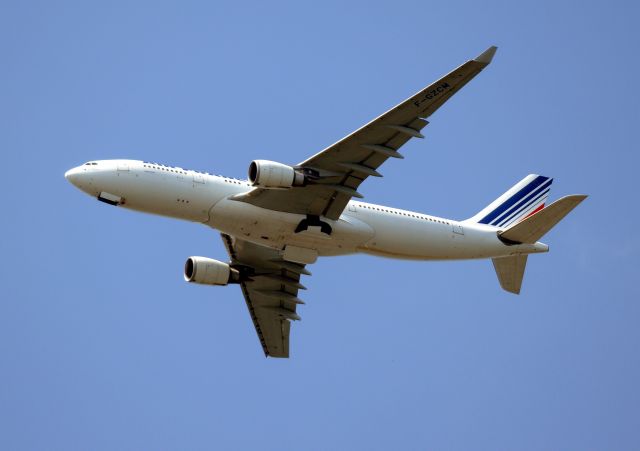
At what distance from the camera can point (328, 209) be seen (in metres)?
53.7

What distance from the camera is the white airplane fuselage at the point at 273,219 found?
2025 inches

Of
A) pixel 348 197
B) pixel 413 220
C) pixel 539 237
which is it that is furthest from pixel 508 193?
pixel 348 197

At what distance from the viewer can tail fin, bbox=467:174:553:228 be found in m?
60.3

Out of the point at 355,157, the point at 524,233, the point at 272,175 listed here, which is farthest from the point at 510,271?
the point at 272,175

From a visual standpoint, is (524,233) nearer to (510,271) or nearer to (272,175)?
(510,271)

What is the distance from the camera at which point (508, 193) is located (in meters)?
62.2

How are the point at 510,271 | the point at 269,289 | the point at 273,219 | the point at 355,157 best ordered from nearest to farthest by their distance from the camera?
the point at 355,157, the point at 273,219, the point at 510,271, the point at 269,289

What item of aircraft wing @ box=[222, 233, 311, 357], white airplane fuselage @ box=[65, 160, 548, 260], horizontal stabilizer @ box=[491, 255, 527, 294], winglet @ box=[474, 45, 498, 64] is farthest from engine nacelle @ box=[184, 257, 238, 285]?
winglet @ box=[474, 45, 498, 64]

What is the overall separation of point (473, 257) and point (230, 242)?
14.3 m

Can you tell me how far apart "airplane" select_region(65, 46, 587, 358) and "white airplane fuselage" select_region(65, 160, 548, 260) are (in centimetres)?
5

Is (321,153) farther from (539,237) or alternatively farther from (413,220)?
(539,237)

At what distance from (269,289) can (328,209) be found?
10.7 meters

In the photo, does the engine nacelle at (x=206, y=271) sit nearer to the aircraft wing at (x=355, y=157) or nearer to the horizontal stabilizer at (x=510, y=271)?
the aircraft wing at (x=355, y=157)

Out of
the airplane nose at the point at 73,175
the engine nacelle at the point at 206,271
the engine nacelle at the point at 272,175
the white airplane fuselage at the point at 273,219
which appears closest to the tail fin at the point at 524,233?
the white airplane fuselage at the point at 273,219
